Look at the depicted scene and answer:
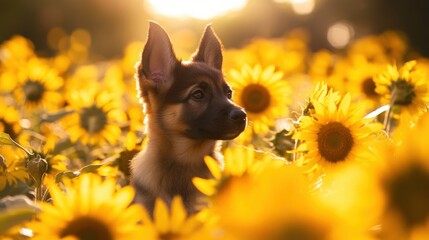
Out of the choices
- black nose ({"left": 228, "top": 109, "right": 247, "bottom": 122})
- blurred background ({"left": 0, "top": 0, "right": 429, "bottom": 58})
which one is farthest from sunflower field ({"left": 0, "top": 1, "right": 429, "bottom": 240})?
blurred background ({"left": 0, "top": 0, "right": 429, "bottom": 58})

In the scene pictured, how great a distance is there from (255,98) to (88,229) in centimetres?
345

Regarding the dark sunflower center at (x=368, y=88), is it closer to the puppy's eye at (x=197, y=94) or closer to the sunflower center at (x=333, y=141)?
the puppy's eye at (x=197, y=94)

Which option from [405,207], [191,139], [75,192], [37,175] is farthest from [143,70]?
[405,207]

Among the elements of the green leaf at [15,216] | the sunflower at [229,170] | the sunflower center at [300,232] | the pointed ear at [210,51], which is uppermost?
the pointed ear at [210,51]

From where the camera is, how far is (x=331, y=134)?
3025mm

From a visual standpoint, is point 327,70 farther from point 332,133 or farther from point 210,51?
point 332,133

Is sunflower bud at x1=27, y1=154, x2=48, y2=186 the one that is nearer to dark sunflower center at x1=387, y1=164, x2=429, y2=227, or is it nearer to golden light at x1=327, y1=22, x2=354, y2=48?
dark sunflower center at x1=387, y1=164, x2=429, y2=227

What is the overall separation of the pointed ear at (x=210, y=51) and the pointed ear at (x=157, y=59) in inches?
16.7

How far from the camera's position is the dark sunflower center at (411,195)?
1.45m

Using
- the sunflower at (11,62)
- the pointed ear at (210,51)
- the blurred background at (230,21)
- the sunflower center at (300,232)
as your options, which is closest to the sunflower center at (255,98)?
the pointed ear at (210,51)

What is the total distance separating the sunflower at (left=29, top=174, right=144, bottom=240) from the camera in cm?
170

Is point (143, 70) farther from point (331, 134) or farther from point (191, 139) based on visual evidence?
point (331, 134)

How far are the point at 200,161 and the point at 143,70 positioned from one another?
2.81 ft

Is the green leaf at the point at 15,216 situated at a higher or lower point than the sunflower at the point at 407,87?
lower
